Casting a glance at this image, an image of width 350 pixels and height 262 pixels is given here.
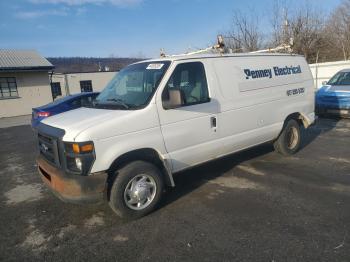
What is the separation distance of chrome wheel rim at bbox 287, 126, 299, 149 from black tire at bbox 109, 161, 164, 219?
11.7ft

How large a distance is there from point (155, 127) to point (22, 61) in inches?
936

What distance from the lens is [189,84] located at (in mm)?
4809

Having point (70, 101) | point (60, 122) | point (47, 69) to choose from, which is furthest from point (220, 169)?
point (47, 69)

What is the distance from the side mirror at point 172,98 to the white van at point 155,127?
14 millimetres

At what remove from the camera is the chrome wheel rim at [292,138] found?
671 cm

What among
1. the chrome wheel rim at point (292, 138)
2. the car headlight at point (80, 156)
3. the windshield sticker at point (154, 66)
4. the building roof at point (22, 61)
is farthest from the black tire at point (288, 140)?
the building roof at point (22, 61)

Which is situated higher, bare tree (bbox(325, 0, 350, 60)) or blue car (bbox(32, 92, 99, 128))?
bare tree (bbox(325, 0, 350, 60))

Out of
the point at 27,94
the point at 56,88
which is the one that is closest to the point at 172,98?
the point at 27,94

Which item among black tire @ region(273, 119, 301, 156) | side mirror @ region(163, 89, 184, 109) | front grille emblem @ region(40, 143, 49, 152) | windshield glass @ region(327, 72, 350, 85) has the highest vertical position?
side mirror @ region(163, 89, 184, 109)

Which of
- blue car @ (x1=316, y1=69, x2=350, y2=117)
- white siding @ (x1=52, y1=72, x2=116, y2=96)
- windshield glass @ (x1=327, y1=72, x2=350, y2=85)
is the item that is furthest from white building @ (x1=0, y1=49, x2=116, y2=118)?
windshield glass @ (x1=327, y1=72, x2=350, y2=85)

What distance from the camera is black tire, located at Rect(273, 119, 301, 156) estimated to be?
6.55 meters

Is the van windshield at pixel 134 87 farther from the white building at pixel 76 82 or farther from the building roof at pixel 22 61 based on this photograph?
the white building at pixel 76 82

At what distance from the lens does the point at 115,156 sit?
3.96 meters

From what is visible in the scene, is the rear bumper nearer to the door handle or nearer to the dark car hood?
the door handle
